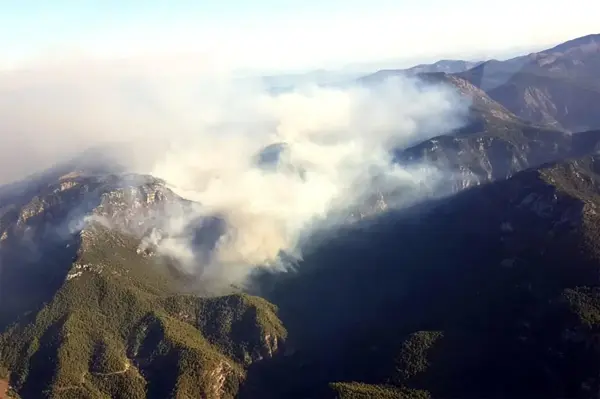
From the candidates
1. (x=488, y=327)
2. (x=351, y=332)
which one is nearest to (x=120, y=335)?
(x=351, y=332)

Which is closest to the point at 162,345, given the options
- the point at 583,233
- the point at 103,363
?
the point at 103,363

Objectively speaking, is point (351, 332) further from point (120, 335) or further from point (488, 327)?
point (120, 335)

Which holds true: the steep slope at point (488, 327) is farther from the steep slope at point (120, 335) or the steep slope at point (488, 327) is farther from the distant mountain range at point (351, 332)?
the steep slope at point (120, 335)

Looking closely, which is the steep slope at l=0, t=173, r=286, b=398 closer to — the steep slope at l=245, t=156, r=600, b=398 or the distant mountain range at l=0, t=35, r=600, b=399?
the distant mountain range at l=0, t=35, r=600, b=399

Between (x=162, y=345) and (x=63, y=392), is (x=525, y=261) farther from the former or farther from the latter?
(x=63, y=392)

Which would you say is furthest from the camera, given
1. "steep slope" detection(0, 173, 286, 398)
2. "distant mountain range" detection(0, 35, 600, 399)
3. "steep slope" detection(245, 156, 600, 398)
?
"steep slope" detection(0, 173, 286, 398)

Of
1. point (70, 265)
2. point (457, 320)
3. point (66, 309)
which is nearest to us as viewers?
point (457, 320)

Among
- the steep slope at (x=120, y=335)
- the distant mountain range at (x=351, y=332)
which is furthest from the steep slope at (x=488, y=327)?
the steep slope at (x=120, y=335)

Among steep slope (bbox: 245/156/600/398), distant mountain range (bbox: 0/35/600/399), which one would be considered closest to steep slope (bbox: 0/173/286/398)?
distant mountain range (bbox: 0/35/600/399)
